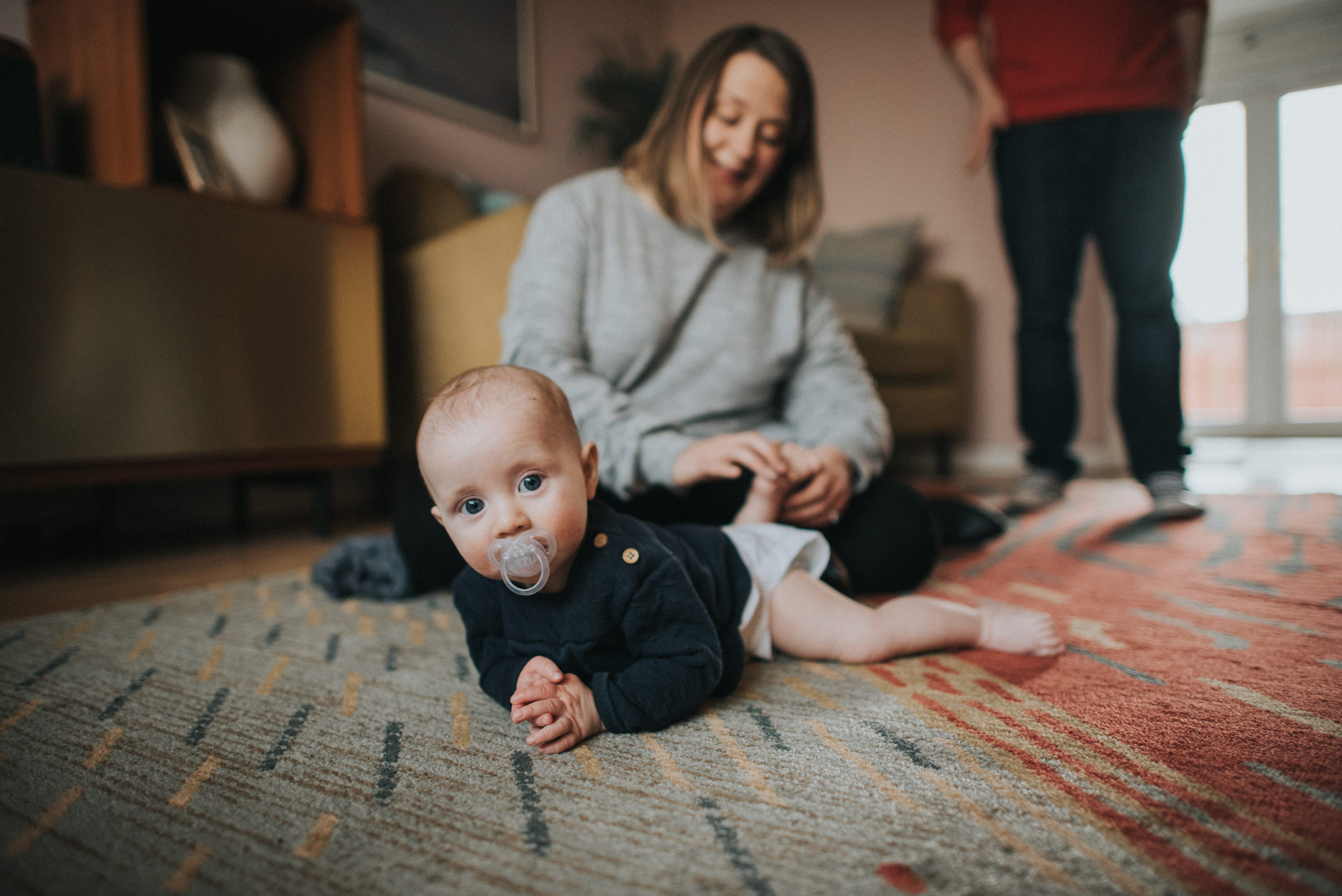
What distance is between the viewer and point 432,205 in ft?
5.45

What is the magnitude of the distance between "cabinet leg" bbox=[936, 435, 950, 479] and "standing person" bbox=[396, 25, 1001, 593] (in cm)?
157

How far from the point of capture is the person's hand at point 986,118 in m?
1.44

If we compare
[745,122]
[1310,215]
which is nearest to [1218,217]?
[1310,215]

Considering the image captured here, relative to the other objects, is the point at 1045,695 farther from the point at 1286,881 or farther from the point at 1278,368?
the point at 1278,368

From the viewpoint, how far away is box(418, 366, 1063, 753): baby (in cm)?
49

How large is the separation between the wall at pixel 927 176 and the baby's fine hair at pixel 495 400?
2473 millimetres

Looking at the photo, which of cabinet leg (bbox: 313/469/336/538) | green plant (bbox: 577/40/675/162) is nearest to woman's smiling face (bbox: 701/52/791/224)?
cabinet leg (bbox: 313/469/336/538)

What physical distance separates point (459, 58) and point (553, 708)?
2234 mm

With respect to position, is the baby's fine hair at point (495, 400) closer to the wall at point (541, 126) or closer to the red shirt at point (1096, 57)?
the red shirt at point (1096, 57)

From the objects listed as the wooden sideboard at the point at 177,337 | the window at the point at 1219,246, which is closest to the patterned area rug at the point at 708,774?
the wooden sideboard at the point at 177,337

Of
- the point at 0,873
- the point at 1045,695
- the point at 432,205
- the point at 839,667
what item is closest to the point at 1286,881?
the point at 1045,695

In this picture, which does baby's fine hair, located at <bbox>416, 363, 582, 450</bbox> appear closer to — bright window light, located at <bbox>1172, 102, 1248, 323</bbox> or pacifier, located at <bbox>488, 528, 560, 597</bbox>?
pacifier, located at <bbox>488, 528, 560, 597</bbox>

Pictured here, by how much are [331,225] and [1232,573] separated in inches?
61.4

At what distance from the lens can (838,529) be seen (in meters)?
0.86
